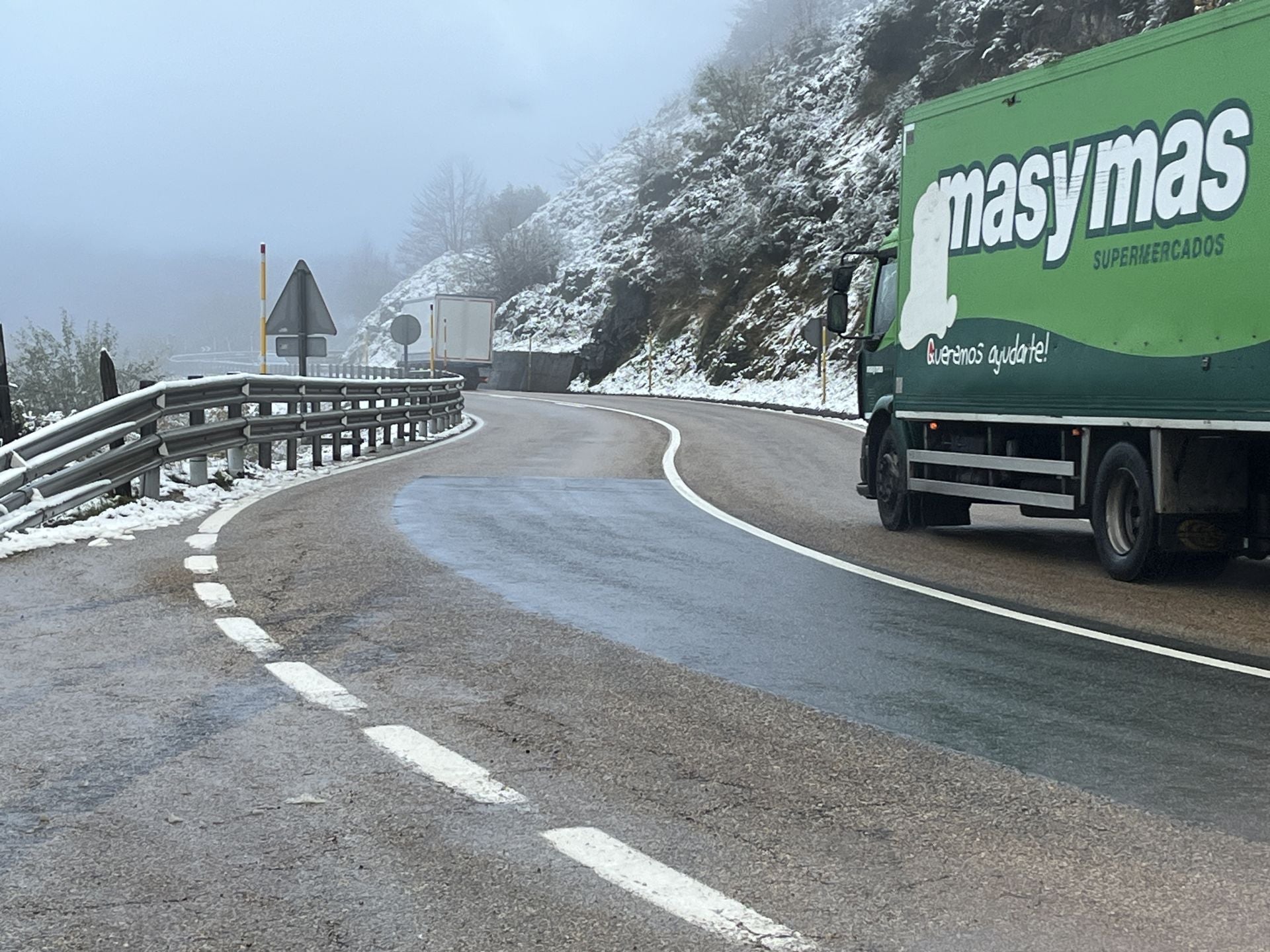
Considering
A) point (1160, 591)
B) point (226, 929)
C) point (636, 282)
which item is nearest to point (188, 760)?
point (226, 929)

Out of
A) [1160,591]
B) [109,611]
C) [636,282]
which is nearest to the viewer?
[109,611]

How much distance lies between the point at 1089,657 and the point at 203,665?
393cm

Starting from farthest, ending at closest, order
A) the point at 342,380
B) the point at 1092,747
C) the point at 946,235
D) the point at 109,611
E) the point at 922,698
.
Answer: the point at 342,380 < the point at 946,235 < the point at 109,611 < the point at 922,698 < the point at 1092,747

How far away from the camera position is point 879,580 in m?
9.71

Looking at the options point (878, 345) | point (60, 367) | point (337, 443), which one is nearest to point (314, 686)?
point (878, 345)

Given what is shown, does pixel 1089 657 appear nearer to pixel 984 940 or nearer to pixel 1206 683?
pixel 1206 683

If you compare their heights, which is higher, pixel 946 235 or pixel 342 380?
pixel 946 235

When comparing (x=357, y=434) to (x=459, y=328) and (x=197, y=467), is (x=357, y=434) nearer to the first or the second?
(x=197, y=467)

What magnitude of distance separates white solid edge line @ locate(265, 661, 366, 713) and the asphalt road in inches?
2.9

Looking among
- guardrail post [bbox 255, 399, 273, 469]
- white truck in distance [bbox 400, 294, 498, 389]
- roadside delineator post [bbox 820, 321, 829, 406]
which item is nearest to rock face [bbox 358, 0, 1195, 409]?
roadside delineator post [bbox 820, 321, 829, 406]

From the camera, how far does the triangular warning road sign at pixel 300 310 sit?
2020cm

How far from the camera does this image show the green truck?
8867 mm

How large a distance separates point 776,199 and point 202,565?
49.8 metres

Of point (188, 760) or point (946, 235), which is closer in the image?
point (188, 760)
